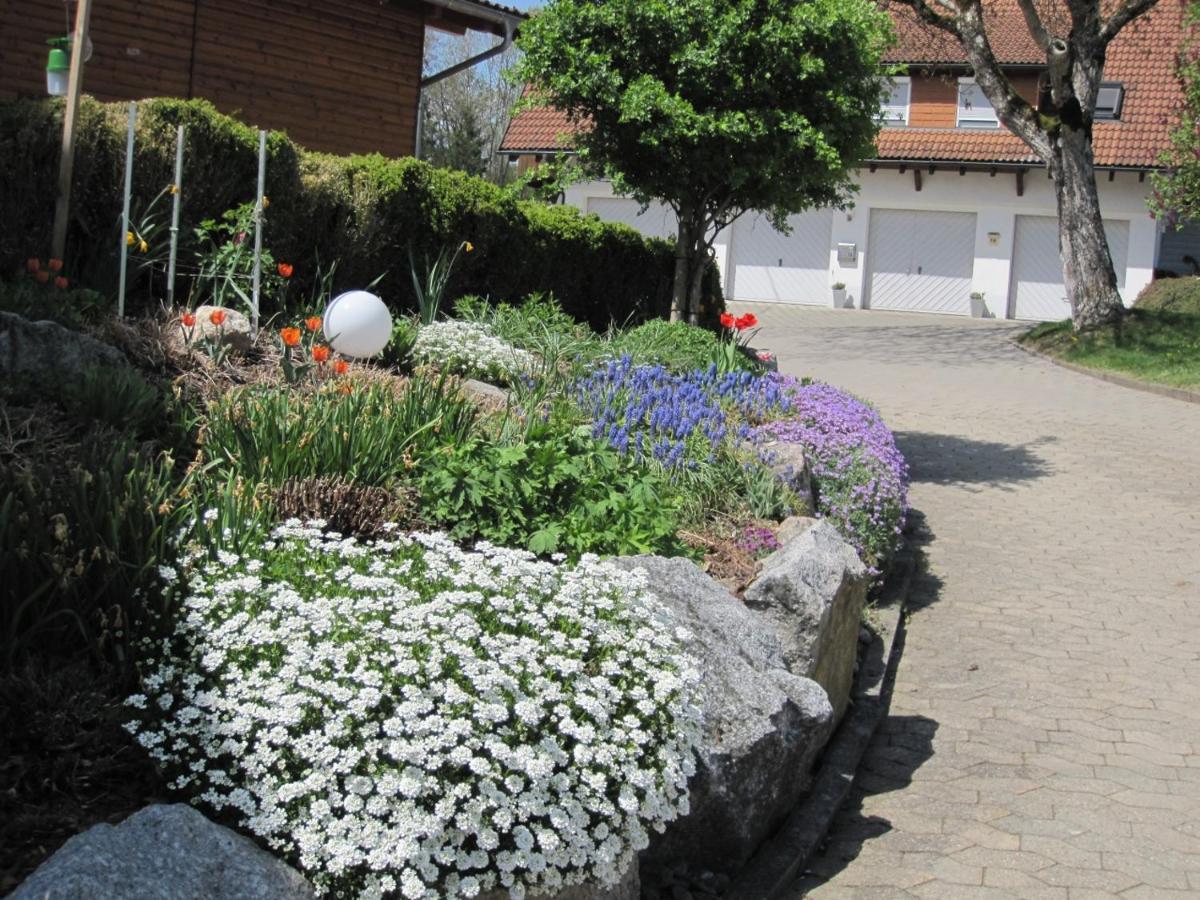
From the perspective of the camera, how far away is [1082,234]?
20.6 m

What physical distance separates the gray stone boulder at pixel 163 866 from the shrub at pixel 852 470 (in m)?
4.87

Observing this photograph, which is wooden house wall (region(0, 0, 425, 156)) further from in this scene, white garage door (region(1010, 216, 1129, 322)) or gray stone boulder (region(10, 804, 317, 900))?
white garage door (region(1010, 216, 1129, 322))

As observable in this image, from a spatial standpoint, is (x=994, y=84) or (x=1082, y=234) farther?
(x=1082, y=234)

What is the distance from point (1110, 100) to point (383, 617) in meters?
30.1

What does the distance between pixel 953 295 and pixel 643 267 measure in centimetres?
1950

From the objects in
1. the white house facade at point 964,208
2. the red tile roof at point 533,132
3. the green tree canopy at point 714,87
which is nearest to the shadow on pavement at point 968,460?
the green tree canopy at point 714,87

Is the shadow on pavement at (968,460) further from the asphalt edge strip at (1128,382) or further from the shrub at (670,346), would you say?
the asphalt edge strip at (1128,382)

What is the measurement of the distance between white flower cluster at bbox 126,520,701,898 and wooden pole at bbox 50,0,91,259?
4.29 meters

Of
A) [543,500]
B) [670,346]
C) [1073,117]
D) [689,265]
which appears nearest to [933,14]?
[1073,117]

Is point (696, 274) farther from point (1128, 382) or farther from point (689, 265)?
point (1128, 382)

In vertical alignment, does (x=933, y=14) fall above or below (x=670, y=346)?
above

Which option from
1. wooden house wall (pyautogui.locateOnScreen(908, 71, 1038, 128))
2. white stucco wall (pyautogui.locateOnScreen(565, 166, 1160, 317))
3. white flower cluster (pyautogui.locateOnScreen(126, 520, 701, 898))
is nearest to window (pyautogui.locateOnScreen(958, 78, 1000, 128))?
wooden house wall (pyautogui.locateOnScreen(908, 71, 1038, 128))

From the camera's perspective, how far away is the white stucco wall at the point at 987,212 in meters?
28.8

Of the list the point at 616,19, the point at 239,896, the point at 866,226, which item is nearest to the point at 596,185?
the point at 866,226
